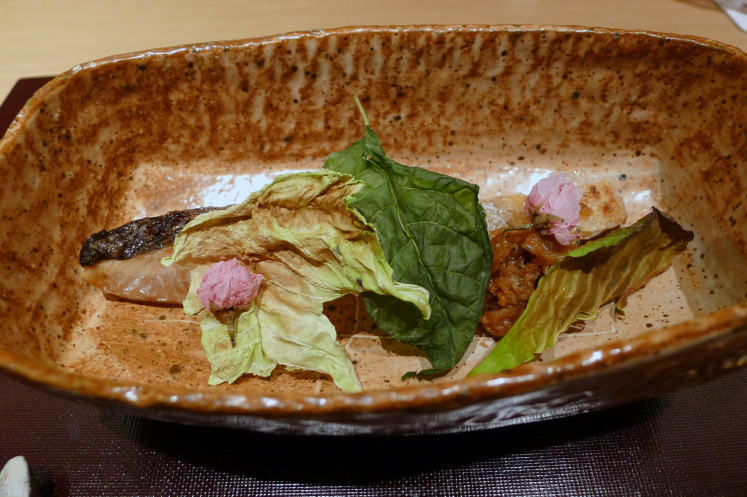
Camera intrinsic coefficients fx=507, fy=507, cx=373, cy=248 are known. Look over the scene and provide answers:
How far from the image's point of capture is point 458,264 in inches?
77.0

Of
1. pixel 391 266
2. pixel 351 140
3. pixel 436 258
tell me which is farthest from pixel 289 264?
pixel 351 140

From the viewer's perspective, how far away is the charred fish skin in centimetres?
223

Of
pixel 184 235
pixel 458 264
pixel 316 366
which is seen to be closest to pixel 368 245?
pixel 458 264

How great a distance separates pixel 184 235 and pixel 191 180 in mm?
761

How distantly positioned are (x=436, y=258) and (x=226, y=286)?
0.81 metres

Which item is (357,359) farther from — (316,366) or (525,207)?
(525,207)

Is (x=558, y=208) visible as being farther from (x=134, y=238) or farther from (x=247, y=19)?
(x=247, y=19)

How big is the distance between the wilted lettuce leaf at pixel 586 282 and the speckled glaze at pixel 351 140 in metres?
0.16

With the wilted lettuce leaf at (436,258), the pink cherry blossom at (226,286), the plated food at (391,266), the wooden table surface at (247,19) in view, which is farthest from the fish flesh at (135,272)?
the wooden table surface at (247,19)

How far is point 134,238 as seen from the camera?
2.28m

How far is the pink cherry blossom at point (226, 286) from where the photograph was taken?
1949 mm

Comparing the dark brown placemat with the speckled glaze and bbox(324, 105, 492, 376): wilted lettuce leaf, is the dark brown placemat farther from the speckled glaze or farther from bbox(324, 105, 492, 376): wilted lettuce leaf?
bbox(324, 105, 492, 376): wilted lettuce leaf

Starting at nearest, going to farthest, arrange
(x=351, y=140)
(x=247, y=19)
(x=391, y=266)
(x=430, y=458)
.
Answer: (x=430, y=458) → (x=391, y=266) → (x=351, y=140) → (x=247, y=19)

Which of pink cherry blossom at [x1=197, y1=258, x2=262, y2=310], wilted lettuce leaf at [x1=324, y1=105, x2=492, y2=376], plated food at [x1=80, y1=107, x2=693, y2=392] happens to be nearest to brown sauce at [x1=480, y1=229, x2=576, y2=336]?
plated food at [x1=80, y1=107, x2=693, y2=392]
